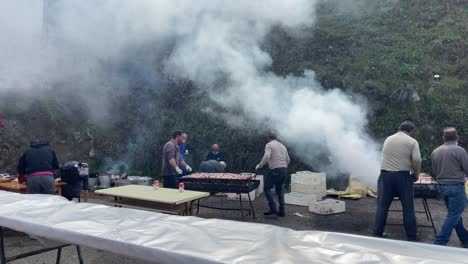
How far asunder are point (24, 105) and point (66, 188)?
6936 mm

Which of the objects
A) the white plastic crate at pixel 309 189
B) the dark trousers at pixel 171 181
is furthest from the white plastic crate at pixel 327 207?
the dark trousers at pixel 171 181

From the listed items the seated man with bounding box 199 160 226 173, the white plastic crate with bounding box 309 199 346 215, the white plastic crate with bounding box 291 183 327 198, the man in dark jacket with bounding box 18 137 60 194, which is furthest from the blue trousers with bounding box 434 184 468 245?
the man in dark jacket with bounding box 18 137 60 194

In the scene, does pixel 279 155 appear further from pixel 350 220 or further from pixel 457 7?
pixel 457 7

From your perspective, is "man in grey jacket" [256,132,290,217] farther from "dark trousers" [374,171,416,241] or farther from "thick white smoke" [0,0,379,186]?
"thick white smoke" [0,0,379,186]

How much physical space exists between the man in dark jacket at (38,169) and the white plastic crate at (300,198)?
5.10 meters

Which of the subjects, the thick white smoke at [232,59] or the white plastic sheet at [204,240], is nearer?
the white plastic sheet at [204,240]

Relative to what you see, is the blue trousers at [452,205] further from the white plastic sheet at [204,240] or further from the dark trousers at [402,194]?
the white plastic sheet at [204,240]

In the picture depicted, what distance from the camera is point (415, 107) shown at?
11516mm

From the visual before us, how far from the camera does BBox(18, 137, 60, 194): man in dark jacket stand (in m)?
5.70

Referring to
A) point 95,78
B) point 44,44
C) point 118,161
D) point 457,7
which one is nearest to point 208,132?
point 118,161

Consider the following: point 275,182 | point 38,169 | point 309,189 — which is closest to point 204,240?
point 38,169

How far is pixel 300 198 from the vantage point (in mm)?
8500

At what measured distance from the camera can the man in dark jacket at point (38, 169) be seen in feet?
18.7

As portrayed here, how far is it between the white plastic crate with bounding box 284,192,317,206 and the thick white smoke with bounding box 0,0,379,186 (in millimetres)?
2054
